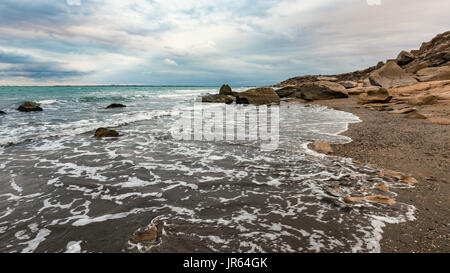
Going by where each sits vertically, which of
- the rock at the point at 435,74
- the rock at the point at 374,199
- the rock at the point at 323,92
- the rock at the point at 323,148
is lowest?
the rock at the point at 374,199

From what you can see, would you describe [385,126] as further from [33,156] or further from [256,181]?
[33,156]

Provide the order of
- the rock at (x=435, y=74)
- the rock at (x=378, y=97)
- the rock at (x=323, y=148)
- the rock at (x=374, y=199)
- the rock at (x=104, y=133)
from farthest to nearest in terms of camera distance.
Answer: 1. the rock at (x=435, y=74)
2. the rock at (x=378, y=97)
3. the rock at (x=104, y=133)
4. the rock at (x=323, y=148)
5. the rock at (x=374, y=199)

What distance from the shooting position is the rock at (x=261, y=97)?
23391 millimetres

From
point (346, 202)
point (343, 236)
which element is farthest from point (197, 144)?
point (343, 236)

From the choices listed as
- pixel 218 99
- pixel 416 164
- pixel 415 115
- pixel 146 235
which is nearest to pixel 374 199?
pixel 416 164

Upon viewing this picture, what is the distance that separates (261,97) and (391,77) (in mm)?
13720

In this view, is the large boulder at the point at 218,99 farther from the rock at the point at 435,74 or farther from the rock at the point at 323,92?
the rock at the point at 435,74

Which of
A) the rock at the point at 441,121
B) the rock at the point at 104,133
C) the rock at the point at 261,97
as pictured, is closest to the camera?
the rock at the point at 441,121

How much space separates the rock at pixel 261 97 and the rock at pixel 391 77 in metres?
11.3

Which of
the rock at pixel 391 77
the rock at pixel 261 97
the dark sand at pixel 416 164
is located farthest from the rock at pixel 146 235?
the rock at pixel 391 77

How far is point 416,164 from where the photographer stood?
4.82 metres

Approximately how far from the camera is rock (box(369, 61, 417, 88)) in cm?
2290

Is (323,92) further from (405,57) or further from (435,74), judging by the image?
(405,57)
